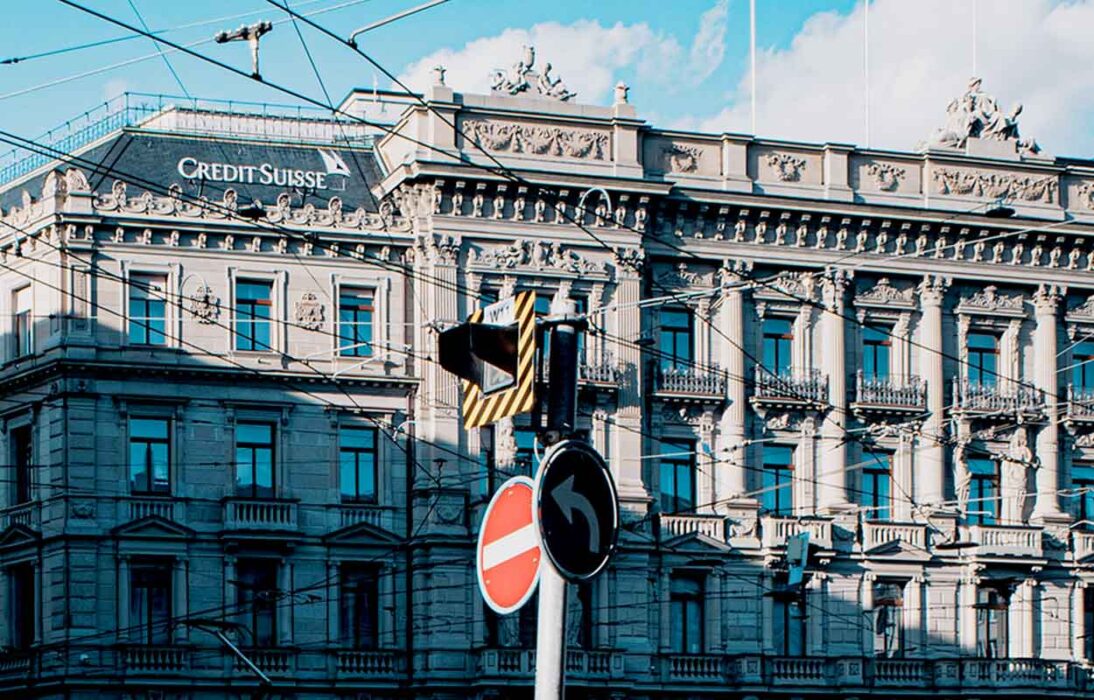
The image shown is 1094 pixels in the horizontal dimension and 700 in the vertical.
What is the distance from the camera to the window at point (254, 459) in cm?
5600

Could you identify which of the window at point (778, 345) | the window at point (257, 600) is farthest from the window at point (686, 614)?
the window at point (257, 600)

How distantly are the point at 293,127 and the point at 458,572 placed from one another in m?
13.7

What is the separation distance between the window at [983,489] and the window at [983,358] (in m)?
2.32

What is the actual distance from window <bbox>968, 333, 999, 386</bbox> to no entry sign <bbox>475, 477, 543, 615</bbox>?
50.5 metres

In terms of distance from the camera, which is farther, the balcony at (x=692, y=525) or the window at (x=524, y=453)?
the balcony at (x=692, y=525)

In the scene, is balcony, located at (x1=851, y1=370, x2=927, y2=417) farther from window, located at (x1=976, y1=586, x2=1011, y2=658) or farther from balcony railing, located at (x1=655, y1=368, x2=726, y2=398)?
window, located at (x1=976, y1=586, x2=1011, y2=658)

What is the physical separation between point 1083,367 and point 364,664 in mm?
22939

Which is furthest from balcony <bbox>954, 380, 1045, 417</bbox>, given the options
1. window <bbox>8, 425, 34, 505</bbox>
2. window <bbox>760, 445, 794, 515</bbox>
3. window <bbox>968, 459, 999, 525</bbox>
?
window <bbox>8, 425, 34, 505</bbox>

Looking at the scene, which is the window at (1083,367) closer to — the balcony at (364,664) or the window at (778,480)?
the window at (778,480)

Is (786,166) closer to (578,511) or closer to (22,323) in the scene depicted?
(22,323)

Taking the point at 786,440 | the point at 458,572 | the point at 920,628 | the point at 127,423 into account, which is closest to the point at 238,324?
the point at 127,423

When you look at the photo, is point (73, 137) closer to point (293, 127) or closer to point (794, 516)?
point (293, 127)

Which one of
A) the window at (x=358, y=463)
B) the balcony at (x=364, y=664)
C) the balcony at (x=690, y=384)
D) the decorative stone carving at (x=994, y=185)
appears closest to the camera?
the balcony at (x=364, y=664)

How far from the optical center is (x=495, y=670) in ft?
180
